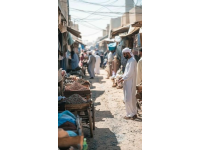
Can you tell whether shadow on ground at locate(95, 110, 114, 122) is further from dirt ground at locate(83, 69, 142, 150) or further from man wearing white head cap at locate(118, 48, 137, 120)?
man wearing white head cap at locate(118, 48, 137, 120)

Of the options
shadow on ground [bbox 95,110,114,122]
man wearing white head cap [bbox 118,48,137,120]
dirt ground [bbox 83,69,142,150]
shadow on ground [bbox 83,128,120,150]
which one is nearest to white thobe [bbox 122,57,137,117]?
man wearing white head cap [bbox 118,48,137,120]

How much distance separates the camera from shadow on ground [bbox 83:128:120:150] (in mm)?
5406

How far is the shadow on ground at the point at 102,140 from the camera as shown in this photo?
541cm

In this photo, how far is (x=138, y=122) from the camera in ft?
24.0

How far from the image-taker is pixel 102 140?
5812mm

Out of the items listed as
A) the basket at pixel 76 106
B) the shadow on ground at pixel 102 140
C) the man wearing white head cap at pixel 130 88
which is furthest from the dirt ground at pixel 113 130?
the basket at pixel 76 106

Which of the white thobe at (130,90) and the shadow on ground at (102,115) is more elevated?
the white thobe at (130,90)

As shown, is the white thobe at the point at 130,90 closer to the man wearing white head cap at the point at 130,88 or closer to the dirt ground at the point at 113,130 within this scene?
the man wearing white head cap at the point at 130,88

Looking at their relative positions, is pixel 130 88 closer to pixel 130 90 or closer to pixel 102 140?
pixel 130 90

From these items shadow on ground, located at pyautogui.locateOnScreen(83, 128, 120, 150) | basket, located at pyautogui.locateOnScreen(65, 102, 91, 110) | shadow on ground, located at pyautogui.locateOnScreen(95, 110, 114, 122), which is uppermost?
basket, located at pyautogui.locateOnScreen(65, 102, 91, 110)

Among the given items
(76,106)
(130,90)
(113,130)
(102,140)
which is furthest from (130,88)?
(76,106)
